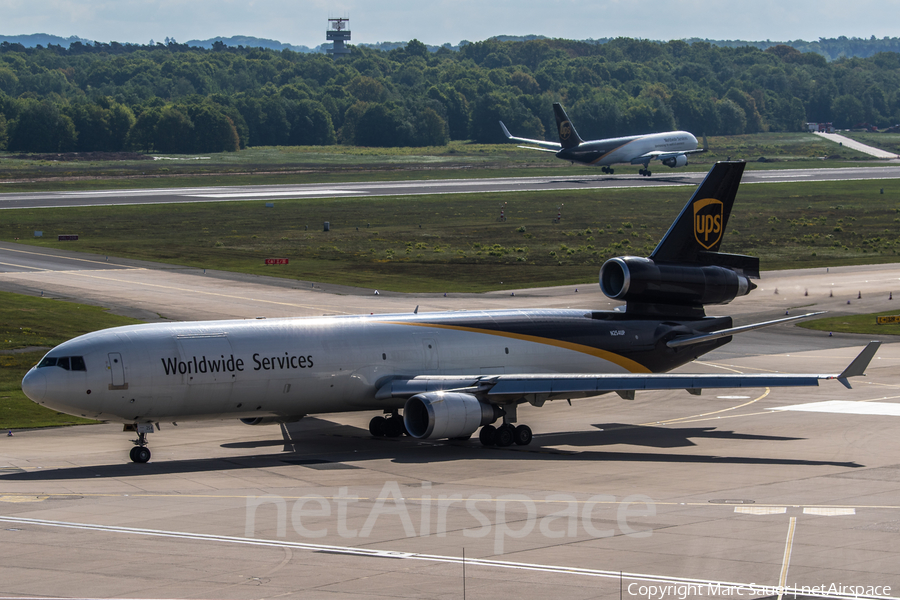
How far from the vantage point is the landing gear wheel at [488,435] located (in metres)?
41.7

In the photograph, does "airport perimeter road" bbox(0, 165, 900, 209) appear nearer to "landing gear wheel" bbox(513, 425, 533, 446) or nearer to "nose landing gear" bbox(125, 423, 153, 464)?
"nose landing gear" bbox(125, 423, 153, 464)

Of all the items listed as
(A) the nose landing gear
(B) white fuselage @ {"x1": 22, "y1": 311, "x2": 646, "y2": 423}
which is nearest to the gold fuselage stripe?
(B) white fuselage @ {"x1": 22, "y1": 311, "x2": 646, "y2": 423}

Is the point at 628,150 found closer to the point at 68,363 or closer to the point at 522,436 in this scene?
the point at 522,436

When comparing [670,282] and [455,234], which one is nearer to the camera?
[670,282]

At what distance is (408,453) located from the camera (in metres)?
40.4

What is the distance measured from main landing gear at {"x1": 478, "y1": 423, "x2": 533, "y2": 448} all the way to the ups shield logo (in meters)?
12.4

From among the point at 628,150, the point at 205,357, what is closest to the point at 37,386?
the point at 205,357

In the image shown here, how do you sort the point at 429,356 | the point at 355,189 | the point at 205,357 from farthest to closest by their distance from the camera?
the point at 355,189
the point at 429,356
the point at 205,357

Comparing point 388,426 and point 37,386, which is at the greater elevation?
point 37,386

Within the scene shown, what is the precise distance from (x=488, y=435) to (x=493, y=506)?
36.3ft

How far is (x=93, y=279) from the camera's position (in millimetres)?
84875

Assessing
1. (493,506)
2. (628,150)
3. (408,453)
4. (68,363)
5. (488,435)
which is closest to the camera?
(493,506)

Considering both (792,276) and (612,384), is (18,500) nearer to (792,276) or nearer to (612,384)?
(612,384)

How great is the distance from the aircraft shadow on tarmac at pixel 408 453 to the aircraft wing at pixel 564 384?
2.15m
